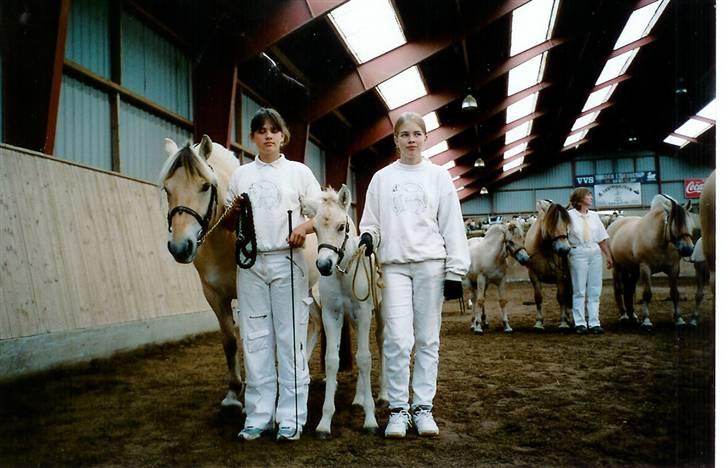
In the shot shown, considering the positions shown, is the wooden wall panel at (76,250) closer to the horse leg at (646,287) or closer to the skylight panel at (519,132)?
the horse leg at (646,287)

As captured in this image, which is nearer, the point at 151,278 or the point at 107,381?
the point at 107,381

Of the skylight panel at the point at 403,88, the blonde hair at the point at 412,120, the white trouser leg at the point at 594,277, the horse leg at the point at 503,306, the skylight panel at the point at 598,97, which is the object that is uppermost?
the skylight panel at the point at 598,97

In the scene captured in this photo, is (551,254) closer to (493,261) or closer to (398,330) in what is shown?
(493,261)

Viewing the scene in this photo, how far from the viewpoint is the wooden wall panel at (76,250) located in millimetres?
4258

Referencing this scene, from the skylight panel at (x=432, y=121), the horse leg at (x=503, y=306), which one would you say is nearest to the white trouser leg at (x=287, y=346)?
the horse leg at (x=503, y=306)

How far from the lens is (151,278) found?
6113mm

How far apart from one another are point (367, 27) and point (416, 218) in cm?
740

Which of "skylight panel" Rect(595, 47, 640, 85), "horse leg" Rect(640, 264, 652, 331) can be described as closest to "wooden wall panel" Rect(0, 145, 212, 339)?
"horse leg" Rect(640, 264, 652, 331)

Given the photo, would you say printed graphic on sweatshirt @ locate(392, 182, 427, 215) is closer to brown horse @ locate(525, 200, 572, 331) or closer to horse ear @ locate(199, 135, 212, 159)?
horse ear @ locate(199, 135, 212, 159)

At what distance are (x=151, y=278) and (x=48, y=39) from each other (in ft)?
8.94

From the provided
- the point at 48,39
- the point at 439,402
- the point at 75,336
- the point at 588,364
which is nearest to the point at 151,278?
the point at 75,336

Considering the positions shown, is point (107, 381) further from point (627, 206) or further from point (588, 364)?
point (627, 206)

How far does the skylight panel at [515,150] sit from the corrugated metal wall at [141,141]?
62.7 ft

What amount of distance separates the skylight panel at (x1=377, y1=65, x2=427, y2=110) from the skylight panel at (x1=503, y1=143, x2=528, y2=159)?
37.4 ft
